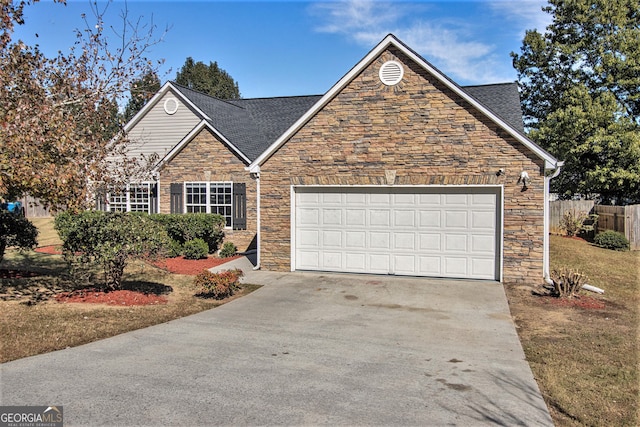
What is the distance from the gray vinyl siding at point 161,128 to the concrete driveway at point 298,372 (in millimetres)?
12760

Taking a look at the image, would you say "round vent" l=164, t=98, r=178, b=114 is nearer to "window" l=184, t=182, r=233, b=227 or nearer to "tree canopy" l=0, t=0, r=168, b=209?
"window" l=184, t=182, r=233, b=227

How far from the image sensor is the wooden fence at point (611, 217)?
19078 millimetres

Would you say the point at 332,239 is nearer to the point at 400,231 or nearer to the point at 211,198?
the point at 400,231

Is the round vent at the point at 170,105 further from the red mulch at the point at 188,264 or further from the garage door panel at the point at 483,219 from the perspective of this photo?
the garage door panel at the point at 483,219

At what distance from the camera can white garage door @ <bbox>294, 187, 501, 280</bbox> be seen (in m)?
11.9

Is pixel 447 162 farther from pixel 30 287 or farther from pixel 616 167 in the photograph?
pixel 616 167

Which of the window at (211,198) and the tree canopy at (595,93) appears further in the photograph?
the tree canopy at (595,93)

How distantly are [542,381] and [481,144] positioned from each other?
7.16 meters

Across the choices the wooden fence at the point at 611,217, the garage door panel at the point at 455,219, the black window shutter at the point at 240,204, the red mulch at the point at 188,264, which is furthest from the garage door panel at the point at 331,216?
the wooden fence at the point at 611,217

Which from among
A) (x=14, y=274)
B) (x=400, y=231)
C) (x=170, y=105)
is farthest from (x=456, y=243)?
(x=170, y=105)

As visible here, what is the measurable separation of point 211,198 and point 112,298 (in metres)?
8.59

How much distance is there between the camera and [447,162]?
468 inches

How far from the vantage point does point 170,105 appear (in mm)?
20547

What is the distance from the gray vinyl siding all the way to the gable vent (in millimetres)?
10284
